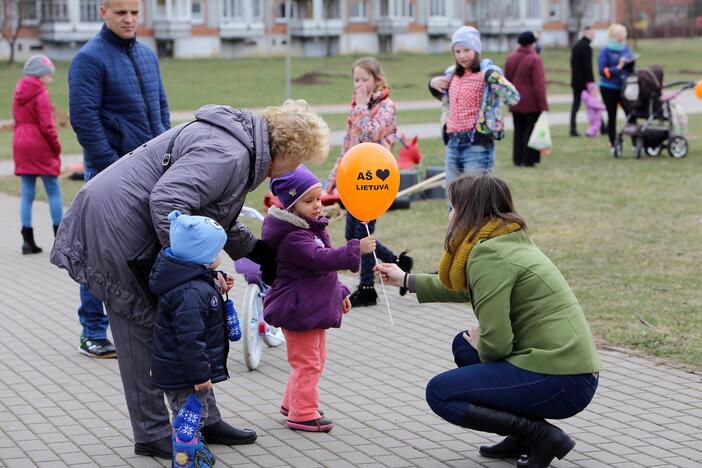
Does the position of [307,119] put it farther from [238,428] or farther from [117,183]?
[238,428]

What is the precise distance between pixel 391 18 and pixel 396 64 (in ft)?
50.9

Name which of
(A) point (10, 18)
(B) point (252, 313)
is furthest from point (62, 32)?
(B) point (252, 313)

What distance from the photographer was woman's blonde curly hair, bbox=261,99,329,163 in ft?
16.3

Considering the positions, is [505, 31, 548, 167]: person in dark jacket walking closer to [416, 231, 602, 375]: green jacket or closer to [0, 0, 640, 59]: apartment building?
[416, 231, 602, 375]: green jacket

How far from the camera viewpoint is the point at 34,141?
452 inches

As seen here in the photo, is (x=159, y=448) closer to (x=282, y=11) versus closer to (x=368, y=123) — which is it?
(x=368, y=123)

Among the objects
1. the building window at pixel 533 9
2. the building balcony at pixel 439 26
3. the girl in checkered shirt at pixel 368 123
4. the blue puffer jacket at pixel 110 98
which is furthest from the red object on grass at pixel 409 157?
the building window at pixel 533 9

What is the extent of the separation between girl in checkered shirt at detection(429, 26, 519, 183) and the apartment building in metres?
53.3

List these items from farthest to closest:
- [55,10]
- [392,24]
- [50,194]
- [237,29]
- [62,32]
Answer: [392,24] → [237,29] → [55,10] → [62,32] → [50,194]

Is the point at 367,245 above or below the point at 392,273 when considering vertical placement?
above

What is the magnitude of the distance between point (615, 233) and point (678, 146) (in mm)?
7058

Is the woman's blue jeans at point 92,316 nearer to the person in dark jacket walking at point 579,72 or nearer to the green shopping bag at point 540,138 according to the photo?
the green shopping bag at point 540,138

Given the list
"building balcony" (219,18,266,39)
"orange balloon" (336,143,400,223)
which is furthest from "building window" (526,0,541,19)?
"orange balloon" (336,143,400,223)

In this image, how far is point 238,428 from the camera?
567 cm
